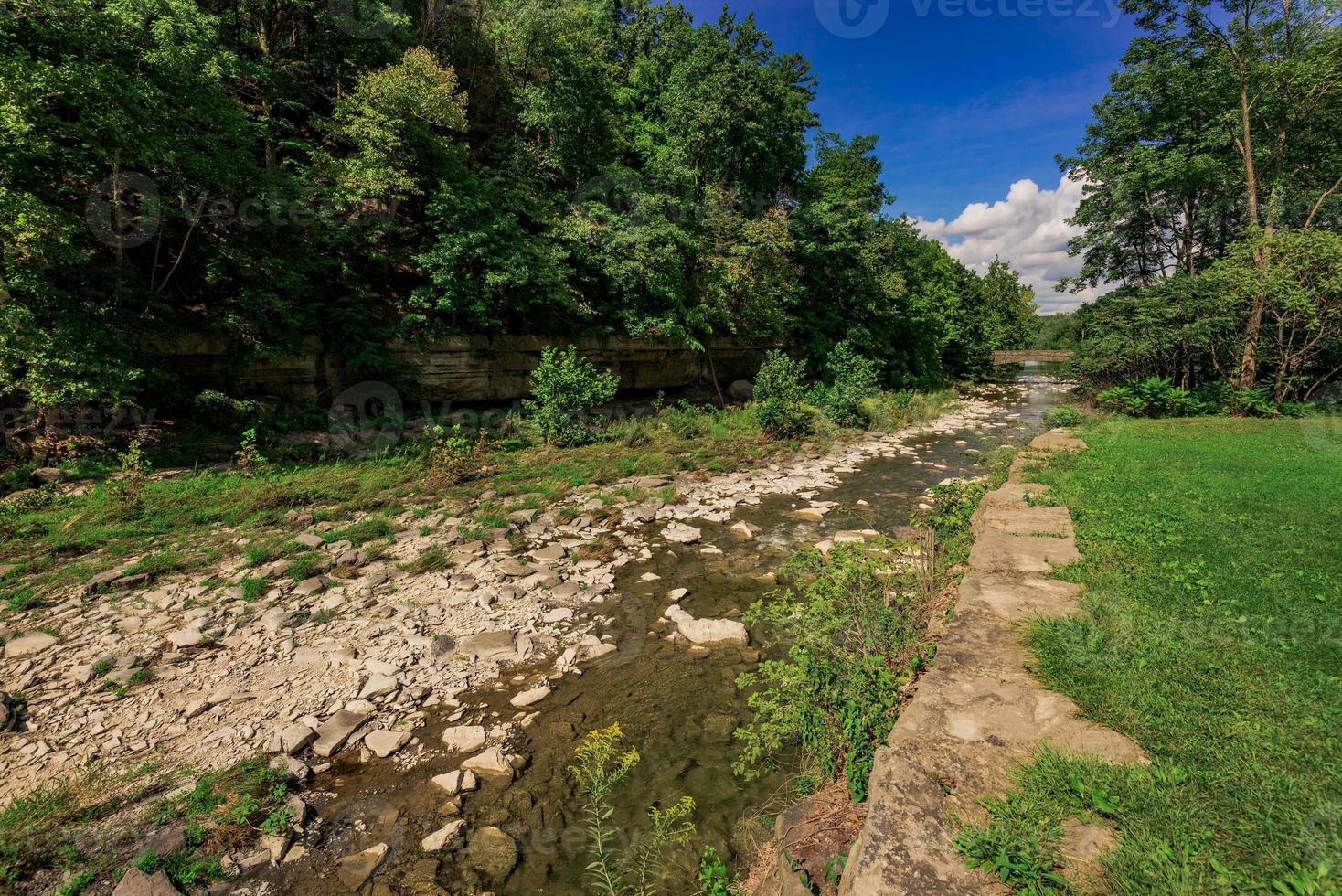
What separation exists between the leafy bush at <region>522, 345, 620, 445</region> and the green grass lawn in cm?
1042

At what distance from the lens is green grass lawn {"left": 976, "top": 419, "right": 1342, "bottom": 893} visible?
193cm

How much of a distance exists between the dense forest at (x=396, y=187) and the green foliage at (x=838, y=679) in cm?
1066

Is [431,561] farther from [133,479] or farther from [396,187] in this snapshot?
[396,187]

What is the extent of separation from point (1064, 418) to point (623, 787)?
18.3 metres

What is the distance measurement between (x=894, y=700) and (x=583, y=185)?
56.3 feet

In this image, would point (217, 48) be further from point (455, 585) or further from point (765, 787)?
point (765, 787)

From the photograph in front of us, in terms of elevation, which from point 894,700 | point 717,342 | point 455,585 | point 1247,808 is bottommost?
point 455,585

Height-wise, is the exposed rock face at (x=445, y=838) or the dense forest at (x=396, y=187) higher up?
the dense forest at (x=396, y=187)

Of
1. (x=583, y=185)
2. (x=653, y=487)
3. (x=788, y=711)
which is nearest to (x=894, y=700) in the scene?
(x=788, y=711)

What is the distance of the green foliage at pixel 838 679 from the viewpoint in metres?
3.17

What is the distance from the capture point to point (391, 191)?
1221 cm

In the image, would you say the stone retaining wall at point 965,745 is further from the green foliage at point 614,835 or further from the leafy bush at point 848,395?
the leafy bush at point 848,395

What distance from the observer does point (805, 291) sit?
74.3 feet

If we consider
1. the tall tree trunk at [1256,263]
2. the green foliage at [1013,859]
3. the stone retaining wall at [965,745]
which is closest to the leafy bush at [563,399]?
the stone retaining wall at [965,745]
